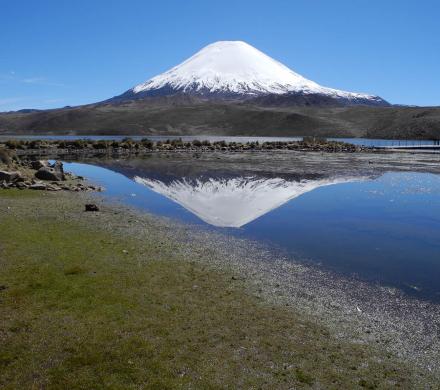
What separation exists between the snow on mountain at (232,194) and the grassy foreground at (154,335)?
8.74 metres

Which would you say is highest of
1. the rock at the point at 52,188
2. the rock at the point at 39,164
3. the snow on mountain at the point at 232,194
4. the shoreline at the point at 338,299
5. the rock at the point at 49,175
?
the rock at the point at 39,164

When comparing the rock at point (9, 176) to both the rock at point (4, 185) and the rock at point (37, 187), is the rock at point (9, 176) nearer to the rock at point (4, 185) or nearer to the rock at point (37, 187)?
the rock at point (4, 185)

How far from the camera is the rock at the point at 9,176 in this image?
28670 millimetres

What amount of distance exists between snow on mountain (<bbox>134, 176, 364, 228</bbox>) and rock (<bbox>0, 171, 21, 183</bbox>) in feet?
28.6

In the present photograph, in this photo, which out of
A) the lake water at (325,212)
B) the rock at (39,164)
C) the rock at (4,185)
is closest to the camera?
the lake water at (325,212)

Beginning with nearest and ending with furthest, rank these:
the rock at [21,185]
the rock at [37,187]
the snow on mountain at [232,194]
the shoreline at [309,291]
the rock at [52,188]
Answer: the shoreline at [309,291]
the snow on mountain at [232,194]
the rock at [21,185]
the rock at [37,187]
the rock at [52,188]

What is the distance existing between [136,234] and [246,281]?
6.03 meters

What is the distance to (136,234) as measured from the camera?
1695 centimetres

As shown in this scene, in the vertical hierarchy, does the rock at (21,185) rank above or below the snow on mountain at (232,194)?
above

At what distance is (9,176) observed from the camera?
94.5 ft

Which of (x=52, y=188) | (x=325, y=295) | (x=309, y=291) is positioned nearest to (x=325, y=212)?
(x=309, y=291)

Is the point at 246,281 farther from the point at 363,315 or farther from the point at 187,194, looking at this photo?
the point at 187,194

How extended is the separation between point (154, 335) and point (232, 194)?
21.5 meters

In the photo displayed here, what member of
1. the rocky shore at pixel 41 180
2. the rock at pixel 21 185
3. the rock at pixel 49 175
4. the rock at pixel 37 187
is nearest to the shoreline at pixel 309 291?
the rock at pixel 21 185
